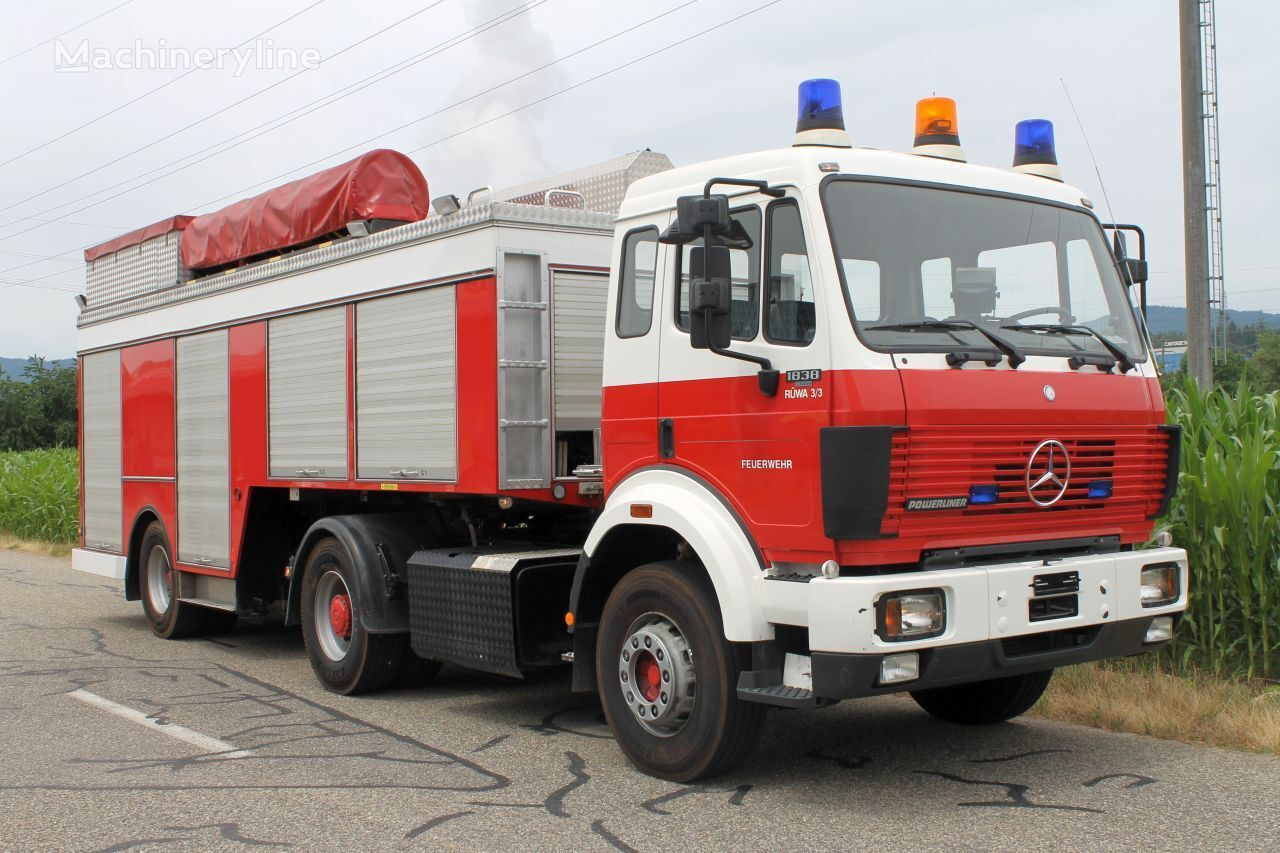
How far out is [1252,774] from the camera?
600 cm

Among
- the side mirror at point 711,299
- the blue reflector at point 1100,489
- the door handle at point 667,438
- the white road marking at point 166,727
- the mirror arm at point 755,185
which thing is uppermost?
the mirror arm at point 755,185

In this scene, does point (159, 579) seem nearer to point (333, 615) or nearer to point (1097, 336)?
point (333, 615)

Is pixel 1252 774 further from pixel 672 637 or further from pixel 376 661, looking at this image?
pixel 376 661

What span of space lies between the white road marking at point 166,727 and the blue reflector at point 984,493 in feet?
12.7

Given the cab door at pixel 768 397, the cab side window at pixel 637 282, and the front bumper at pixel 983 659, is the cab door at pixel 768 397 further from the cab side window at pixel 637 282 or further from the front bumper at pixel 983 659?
the front bumper at pixel 983 659

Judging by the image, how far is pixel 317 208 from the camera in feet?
31.3

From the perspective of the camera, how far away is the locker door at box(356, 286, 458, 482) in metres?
7.77

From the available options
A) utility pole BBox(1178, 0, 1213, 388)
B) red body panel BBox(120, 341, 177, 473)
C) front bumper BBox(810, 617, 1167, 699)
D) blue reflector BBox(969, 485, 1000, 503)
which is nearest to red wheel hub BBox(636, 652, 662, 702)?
front bumper BBox(810, 617, 1167, 699)

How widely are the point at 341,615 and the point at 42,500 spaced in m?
16.6

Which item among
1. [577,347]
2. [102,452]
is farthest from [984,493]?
[102,452]

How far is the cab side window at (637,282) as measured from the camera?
639 cm

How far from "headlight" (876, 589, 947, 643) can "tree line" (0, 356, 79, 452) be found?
130 feet

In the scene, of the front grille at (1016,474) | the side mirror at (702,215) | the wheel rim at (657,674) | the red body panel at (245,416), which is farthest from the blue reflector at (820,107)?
the red body panel at (245,416)

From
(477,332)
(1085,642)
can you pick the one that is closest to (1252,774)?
(1085,642)
